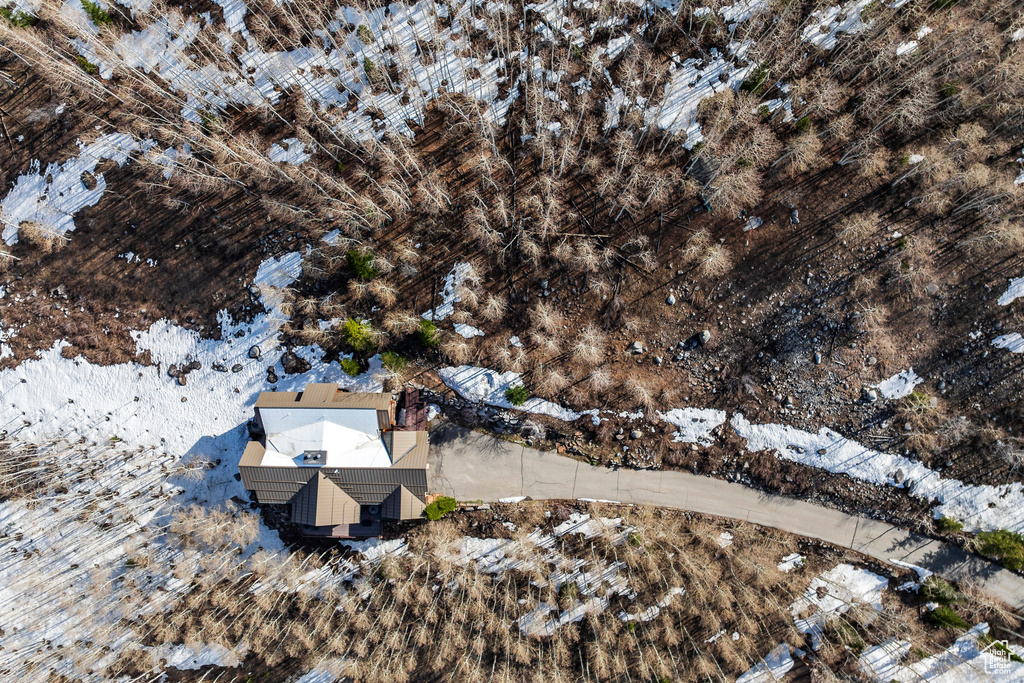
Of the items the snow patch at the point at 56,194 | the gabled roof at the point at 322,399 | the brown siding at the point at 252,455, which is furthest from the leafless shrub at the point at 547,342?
the snow patch at the point at 56,194

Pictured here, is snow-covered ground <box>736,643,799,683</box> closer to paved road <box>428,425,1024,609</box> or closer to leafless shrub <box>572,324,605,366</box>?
paved road <box>428,425,1024,609</box>

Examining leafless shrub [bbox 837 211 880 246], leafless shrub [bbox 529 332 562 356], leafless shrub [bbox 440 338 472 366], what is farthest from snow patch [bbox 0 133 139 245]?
leafless shrub [bbox 837 211 880 246]

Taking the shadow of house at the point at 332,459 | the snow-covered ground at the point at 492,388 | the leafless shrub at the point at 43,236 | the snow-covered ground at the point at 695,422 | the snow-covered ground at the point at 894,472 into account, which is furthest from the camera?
the leafless shrub at the point at 43,236

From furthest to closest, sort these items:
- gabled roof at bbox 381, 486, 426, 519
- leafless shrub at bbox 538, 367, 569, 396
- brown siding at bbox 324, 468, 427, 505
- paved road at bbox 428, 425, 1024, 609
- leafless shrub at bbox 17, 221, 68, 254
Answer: leafless shrub at bbox 17, 221, 68, 254, leafless shrub at bbox 538, 367, 569, 396, paved road at bbox 428, 425, 1024, 609, gabled roof at bbox 381, 486, 426, 519, brown siding at bbox 324, 468, 427, 505

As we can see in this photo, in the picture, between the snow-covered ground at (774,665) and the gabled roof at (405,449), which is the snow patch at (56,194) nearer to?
the gabled roof at (405,449)

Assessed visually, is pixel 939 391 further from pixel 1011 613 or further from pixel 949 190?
pixel 1011 613

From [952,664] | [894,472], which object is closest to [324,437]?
[894,472]
